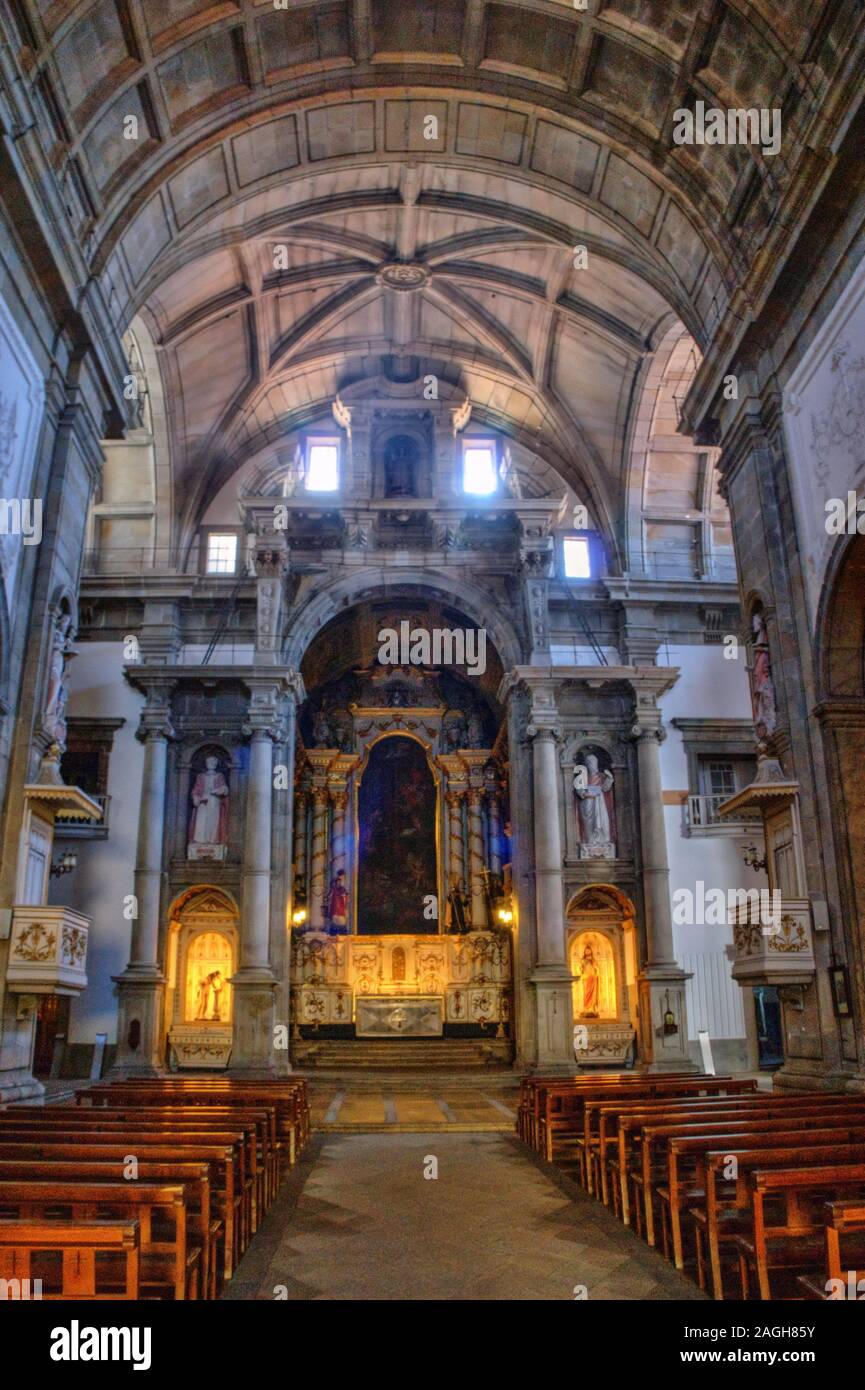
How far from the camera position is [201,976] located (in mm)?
22734

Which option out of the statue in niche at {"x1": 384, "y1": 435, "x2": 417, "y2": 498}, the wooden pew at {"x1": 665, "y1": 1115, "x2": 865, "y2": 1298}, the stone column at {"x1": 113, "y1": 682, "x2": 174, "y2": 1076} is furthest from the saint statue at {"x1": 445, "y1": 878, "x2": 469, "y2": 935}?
the wooden pew at {"x1": 665, "y1": 1115, "x2": 865, "y2": 1298}

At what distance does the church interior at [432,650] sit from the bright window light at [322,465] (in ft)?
0.60

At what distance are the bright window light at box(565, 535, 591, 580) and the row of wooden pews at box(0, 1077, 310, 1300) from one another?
56.7ft

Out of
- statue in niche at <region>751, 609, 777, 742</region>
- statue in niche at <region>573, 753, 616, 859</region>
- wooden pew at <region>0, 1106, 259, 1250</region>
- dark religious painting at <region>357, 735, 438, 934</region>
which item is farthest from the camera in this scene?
dark religious painting at <region>357, 735, 438, 934</region>

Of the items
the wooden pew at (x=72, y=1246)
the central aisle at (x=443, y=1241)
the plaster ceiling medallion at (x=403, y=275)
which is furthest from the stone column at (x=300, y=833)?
the wooden pew at (x=72, y=1246)

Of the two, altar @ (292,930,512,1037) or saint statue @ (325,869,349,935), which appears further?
saint statue @ (325,869,349,935)

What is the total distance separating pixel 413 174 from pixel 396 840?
610 inches

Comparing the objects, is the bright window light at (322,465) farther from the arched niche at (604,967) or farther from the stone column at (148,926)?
the arched niche at (604,967)

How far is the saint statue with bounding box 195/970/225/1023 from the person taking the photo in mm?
22312

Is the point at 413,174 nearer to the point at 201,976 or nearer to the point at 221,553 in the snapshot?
the point at 221,553

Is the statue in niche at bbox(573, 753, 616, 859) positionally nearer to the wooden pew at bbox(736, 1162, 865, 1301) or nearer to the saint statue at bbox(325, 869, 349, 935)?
the saint statue at bbox(325, 869, 349, 935)

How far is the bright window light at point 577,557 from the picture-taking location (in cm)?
2531

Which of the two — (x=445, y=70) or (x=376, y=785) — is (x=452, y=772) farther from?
(x=445, y=70)

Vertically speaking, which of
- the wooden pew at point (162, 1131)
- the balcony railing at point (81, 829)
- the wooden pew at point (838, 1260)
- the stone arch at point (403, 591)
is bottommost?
the wooden pew at point (838, 1260)
